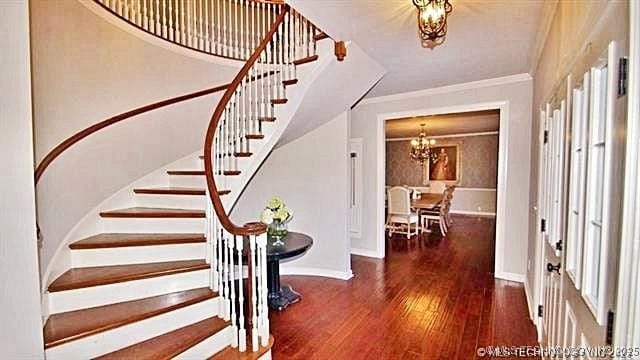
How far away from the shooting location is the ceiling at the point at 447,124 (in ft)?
22.0

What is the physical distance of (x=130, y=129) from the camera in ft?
10.4

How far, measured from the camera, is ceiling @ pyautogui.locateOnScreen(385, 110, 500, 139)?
6695 millimetres

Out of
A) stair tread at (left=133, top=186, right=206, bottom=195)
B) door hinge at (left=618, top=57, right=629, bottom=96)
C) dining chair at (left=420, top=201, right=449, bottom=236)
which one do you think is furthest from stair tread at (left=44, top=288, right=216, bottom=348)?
dining chair at (left=420, top=201, right=449, bottom=236)

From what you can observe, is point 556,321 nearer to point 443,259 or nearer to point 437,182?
point 443,259

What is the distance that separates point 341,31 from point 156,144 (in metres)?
2.31

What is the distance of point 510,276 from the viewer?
4.12 meters

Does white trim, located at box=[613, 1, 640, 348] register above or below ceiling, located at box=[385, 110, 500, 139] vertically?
below

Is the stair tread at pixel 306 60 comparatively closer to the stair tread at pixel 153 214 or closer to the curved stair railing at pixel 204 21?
the curved stair railing at pixel 204 21

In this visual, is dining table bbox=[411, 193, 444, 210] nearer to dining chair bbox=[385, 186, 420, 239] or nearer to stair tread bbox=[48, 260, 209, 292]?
dining chair bbox=[385, 186, 420, 239]

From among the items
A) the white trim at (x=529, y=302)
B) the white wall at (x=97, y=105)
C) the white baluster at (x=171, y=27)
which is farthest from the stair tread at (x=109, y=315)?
the white trim at (x=529, y=302)

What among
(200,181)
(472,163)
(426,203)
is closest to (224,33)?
(200,181)

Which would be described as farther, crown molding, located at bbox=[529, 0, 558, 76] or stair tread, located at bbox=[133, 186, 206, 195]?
stair tread, located at bbox=[133, 186, 206, 195]

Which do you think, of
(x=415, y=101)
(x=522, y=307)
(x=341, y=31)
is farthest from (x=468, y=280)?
(x=341, y=31)

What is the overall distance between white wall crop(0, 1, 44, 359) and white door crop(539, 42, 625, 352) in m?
1.82
